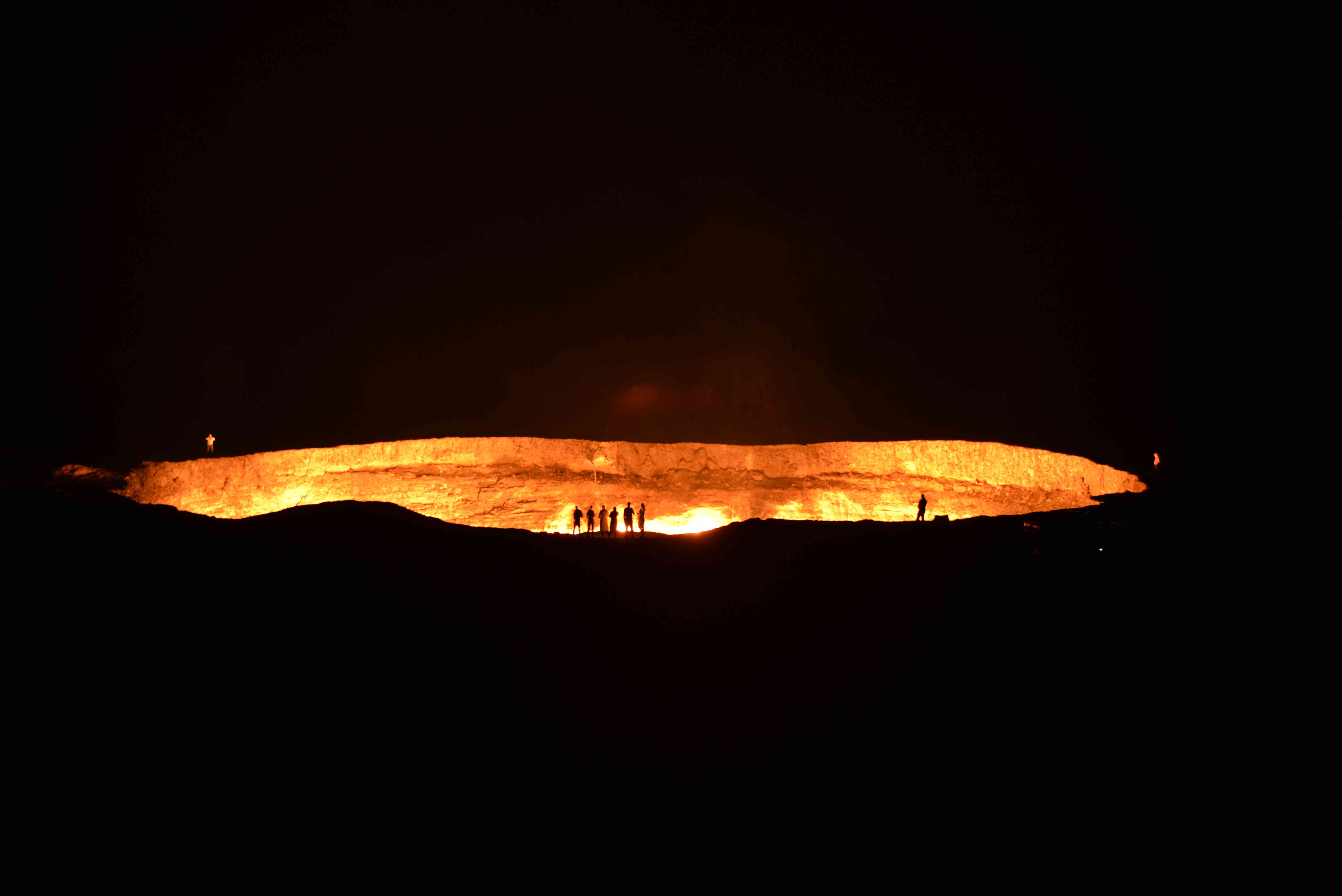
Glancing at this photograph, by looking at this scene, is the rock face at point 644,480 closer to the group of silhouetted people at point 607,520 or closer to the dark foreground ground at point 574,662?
the group of silhouetted people at point 607,520

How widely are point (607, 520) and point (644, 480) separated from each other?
2.00 m

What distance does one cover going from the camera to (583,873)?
10.1 ft

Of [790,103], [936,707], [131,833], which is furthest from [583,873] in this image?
[790,103]

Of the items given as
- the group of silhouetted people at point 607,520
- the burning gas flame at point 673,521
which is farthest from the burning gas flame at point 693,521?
the group of silhouetted people at point 607,520

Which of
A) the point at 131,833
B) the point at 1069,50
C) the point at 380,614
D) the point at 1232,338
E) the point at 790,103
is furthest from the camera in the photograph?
the point at 790,103

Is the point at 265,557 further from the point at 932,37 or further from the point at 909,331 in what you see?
the point at 932,37

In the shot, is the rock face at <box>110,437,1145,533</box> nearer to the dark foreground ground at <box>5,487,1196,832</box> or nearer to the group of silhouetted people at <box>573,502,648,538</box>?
the group of silhouetted people at <box>573,502,648,538</box>

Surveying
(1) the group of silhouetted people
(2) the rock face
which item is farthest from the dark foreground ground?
(2) the rock face

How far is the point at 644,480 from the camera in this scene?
15.6 meters

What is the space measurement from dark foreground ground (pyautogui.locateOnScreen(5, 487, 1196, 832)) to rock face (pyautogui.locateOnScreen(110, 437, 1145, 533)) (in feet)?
26.4

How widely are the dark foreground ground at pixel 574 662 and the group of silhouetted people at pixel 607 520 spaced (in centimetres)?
431

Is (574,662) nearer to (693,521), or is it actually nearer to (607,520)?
(607,520)

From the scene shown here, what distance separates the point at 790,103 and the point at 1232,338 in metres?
14.0

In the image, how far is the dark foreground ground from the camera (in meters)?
3.02
